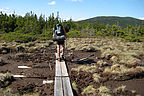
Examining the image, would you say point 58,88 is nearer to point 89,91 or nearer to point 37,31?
point 89,91

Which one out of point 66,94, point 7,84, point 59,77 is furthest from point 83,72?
point 7,84

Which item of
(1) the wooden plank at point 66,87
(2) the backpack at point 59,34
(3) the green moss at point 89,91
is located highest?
(2) the backpack at point 59,34

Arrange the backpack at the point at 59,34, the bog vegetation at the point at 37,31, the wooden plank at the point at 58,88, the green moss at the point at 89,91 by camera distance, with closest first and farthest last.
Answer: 1. the wooden plank at the point at 58,88
2. the green moss at the point at 89,91
3. the backpack at the point at 59,34
4. the bog vegetation at the point at 37,31

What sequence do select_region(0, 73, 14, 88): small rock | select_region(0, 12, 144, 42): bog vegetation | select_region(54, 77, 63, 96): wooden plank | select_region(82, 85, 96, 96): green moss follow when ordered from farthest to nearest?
select_region(0, 12, 144, 42): bog vegetation → select_region(0, 73, 14, 88): small rock → select_region(82, 85, 96, 96): green moss → select_region(54, 77, 63, 96): wooden plank

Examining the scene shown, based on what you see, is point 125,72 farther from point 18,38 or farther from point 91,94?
point 18,38

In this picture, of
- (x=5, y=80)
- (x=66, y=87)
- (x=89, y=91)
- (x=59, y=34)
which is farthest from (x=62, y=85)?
(x=59, y=34)

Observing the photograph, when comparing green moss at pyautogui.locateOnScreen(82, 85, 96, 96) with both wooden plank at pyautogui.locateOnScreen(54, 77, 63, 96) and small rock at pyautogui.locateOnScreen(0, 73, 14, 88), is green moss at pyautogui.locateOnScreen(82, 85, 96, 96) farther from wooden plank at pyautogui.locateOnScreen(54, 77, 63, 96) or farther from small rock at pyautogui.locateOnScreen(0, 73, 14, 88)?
small rock at pyautogui.locateOnScreen(0, 73, 14, 88)

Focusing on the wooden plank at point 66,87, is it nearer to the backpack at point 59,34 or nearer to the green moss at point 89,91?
the green moss at point 89,91

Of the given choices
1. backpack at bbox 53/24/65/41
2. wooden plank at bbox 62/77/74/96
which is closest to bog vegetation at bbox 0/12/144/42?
backpack at bbox 53/24/65/41

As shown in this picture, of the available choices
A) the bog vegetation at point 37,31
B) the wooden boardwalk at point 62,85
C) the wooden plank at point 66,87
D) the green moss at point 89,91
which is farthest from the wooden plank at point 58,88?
the bog vegetation at point 37,31

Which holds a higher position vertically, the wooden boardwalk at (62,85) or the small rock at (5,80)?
the wooden boardwalk at (62,85)

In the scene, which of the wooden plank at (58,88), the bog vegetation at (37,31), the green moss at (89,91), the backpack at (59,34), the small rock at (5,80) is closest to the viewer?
the wooden plank at (58,88)

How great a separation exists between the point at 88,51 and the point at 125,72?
6.99 m

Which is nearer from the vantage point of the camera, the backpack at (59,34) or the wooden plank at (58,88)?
the wooden plank at (58,88)
